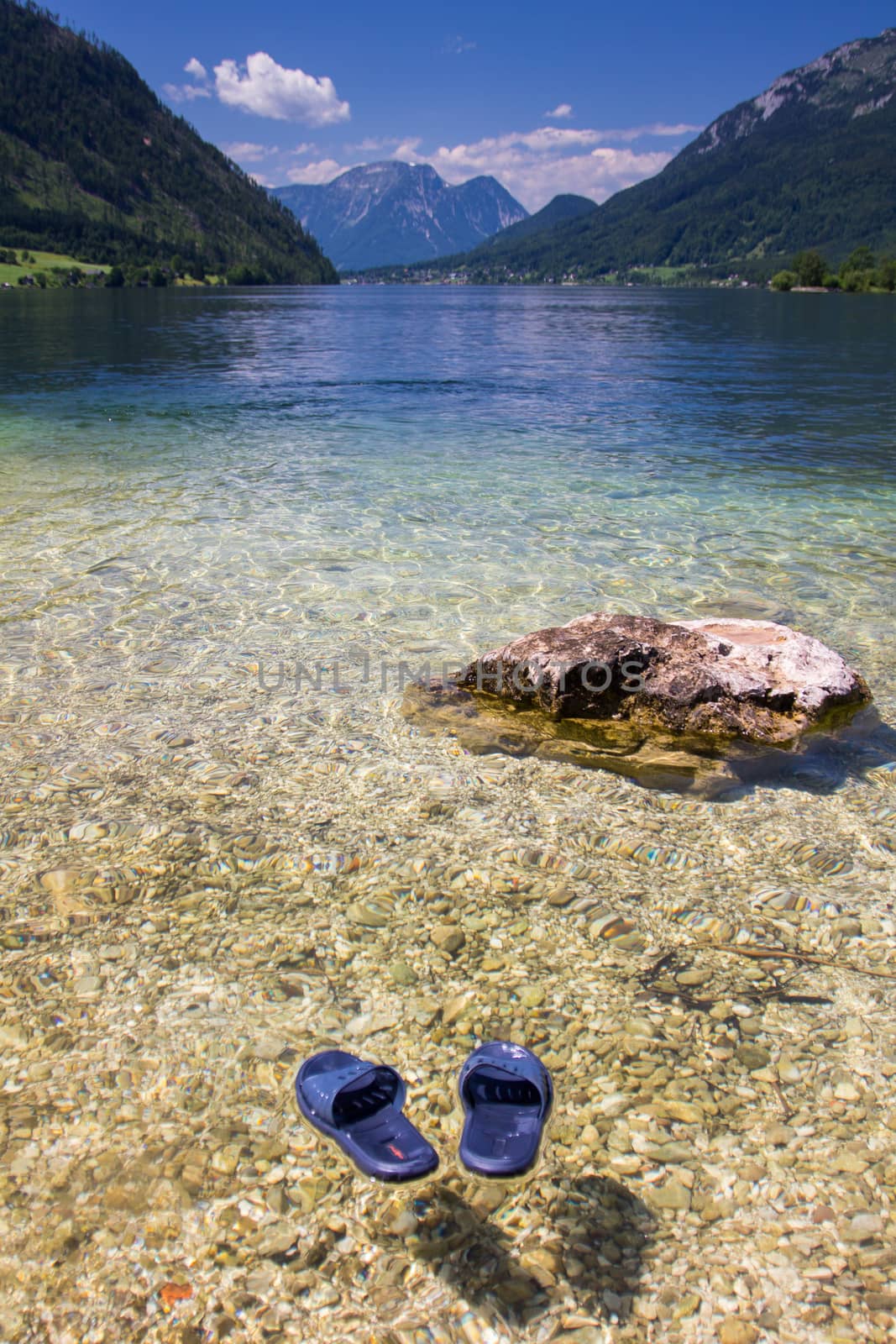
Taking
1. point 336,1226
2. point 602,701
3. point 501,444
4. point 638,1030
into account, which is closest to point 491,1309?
point 336,1226

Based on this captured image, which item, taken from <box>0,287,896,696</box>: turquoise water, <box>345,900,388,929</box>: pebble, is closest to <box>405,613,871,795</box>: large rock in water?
<box>0,287,896,696</box>: turquoise water

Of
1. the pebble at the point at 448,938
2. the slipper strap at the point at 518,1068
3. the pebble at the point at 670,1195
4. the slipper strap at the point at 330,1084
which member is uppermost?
the slipper strap at the point at 330,1084

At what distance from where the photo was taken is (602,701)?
7.16 metres

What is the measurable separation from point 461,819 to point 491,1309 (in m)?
3.23

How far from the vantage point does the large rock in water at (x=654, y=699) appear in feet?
21.9

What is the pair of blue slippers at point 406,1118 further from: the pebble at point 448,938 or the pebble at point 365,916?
the pebble at point 365,916

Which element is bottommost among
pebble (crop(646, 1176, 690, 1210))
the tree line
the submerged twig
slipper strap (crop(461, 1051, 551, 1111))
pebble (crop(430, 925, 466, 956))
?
pebble (crop(646, 1176, 690, 1210))

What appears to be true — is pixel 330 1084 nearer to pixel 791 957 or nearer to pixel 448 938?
pixel 448 938

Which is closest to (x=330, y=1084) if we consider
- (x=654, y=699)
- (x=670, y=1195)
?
(x=670, y=1195)

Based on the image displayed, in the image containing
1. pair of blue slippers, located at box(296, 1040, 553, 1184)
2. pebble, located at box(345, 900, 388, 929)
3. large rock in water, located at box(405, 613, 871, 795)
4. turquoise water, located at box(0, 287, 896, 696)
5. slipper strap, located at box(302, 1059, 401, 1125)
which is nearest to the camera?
pair of blue slippers, located at box(296, 1040, 553, 1184)

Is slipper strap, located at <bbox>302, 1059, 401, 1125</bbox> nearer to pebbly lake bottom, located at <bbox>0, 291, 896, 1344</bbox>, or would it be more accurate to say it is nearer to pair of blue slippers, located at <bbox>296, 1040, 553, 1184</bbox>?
pair of blue slippers, located at <bbox>296, 1040, 553, 1184</bbox>

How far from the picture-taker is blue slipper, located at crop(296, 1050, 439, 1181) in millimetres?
3355

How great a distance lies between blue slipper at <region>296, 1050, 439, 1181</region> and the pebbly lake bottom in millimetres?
100

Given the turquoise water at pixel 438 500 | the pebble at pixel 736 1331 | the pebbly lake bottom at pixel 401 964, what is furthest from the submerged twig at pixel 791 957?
the turquoise water at pixel 438 500
